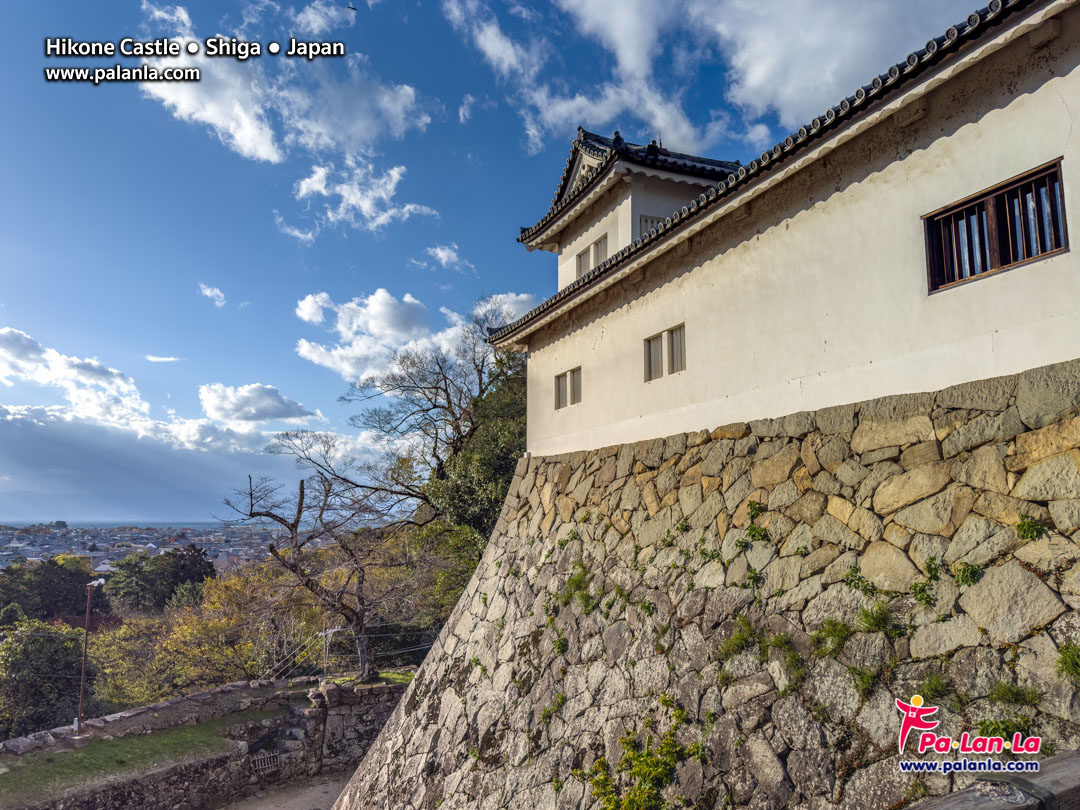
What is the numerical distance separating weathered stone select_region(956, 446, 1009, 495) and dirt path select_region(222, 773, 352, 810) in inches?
592

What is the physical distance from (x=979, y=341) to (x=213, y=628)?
24.4 metres

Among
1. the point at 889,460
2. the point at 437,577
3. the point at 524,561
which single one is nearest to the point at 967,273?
the point at 889,460

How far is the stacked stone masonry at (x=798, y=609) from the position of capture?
430 cm

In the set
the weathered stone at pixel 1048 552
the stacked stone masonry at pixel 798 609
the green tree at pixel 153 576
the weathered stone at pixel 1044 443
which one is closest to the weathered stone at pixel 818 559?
the stacked stone masonry at pixel 798 609

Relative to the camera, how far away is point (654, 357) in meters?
9.27

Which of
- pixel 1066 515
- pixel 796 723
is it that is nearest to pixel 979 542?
pixel 1066 515

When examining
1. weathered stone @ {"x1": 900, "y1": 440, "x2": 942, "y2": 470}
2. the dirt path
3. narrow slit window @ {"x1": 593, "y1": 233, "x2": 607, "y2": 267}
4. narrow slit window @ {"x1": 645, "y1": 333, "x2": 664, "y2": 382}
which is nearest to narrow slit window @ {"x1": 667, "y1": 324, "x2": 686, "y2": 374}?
narrow slit window @ {"x1": 645, "y1": 333, "x2": 664, "y2": 382}

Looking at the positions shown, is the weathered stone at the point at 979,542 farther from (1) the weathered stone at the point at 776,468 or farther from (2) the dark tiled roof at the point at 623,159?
(2) the dark tiled roof at the point at 623,159

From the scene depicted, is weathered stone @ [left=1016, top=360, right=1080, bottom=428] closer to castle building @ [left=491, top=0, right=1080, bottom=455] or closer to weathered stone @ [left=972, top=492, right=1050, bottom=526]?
castle building @ [left=491, top=0, right=1080, bottom=455]

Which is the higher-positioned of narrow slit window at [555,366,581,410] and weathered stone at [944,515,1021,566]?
narrow slit window at [555,366,581,410]

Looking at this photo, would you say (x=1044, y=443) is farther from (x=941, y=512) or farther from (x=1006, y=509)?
(x=941, y=512)

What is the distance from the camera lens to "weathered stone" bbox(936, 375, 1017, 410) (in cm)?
477

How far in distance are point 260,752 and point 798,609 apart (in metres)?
15.6

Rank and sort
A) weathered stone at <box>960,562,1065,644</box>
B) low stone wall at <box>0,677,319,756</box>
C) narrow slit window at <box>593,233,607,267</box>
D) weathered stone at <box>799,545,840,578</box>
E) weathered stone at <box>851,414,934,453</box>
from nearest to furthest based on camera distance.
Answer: weathered stone at <box>960,562,1065,644</box>, weathered stone at <box>851,414,934,453</box>, weathered stone at <box>799,545,840,578</box>, narrow slit window at <box>593,233,607,267</box>, low stone wall at <box>0,677,319,756</box>
